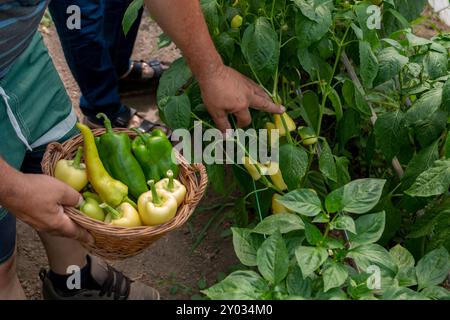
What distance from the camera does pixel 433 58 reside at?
1.55 meters

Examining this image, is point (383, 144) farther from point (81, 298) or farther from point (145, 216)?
point (81, 298)

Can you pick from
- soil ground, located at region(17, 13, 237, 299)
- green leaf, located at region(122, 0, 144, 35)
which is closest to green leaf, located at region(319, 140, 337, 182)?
green leaf, located at region(122, 0, 144, 35)

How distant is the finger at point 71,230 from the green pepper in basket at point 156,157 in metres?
0.23

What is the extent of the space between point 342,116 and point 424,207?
0.32 m

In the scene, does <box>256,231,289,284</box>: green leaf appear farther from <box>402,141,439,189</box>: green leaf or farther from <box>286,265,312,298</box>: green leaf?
<box>402,141,439,189</box>: green leaf

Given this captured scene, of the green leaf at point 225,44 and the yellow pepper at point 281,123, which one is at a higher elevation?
the green leaf at point 225,44

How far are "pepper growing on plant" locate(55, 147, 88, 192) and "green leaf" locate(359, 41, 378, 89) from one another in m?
0.69

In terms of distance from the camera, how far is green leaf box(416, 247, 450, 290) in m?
1.24

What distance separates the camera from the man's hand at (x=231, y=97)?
5.05 ft

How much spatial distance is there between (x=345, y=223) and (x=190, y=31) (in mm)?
563

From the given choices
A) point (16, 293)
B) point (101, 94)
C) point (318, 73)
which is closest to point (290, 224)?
point (318, 73)

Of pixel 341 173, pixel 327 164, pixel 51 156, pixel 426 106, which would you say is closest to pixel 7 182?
pixel 51 156

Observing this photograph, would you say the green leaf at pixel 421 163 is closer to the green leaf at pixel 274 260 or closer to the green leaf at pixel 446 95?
the green leaf at pixel 446 95

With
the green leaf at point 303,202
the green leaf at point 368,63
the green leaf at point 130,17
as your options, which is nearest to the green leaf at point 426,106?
the green leaf at point 368,63
